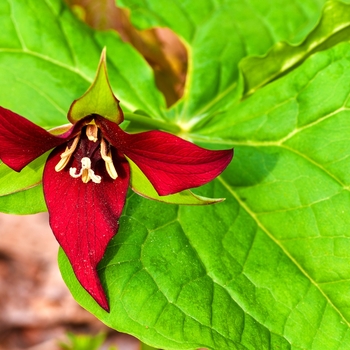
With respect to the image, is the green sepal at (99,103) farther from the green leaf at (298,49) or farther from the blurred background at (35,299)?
the blurred background at (35,299)

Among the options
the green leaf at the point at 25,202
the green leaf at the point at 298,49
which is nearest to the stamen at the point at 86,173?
the green leaf at the point at 25,202

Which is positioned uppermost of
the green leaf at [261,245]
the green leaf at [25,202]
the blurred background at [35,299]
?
the green leaf at [261,245]

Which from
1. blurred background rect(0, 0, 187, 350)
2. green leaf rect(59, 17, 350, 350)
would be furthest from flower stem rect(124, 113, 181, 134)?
blurred background rect(0, 0, 187, 350)

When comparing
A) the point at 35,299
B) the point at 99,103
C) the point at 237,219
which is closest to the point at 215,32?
the point at 237,219

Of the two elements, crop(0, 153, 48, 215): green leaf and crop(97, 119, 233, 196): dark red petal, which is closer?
crop(97, 119, 233, 196): dark red petal

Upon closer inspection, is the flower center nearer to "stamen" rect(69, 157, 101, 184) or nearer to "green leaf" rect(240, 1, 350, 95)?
"stamen" rect(69, 157, 101, 184)

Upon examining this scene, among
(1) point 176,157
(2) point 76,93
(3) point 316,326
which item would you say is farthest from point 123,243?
(2) point 76,93
